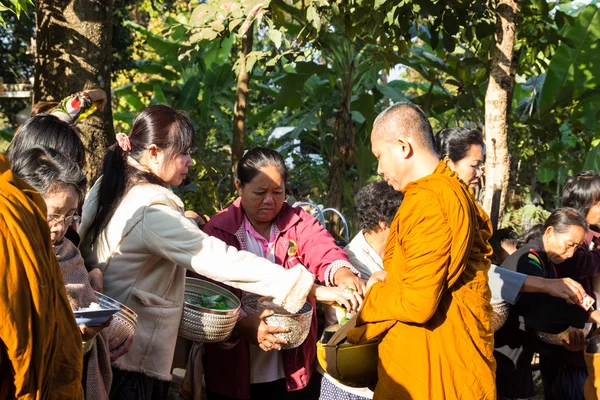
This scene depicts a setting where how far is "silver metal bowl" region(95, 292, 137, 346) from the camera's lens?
112 inches

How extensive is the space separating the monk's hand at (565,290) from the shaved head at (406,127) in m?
1.45

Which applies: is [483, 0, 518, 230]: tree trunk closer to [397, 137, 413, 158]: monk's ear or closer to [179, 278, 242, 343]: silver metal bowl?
[397, 137, 413, 158]: monk's ear

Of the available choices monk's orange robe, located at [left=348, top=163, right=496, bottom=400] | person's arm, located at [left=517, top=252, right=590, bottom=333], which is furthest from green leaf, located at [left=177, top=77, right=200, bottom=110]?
monk's orange robe, located at [left=348, top=163, right=496, bottom=400]

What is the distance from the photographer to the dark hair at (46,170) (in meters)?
2.65

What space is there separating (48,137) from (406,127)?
1478mm

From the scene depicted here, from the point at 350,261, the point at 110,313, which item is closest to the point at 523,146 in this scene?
the point at 350,261

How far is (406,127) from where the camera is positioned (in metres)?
3.13

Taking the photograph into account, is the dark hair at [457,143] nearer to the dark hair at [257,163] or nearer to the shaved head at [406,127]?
the dark hair at [257,163]

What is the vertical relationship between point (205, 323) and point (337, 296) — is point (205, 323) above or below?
below

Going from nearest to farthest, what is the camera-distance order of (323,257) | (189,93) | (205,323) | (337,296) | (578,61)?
(205,323) < (337,296) < (323,257) < (578,61) < (189,93)

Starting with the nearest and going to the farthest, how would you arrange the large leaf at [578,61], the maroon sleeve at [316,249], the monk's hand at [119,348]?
the monk's hand at [119,348] → the maroon sleeve at [316,249] → the large leaf at [578,61]

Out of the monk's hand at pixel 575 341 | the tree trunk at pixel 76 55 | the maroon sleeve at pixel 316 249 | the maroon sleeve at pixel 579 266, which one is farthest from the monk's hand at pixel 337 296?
the tree trunk at pixel 76 55

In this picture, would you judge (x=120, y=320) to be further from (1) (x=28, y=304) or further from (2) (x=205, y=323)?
(1) (x=28, y=304)

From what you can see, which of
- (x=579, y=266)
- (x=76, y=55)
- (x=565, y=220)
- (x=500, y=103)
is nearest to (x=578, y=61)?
(x=500, y=103)
